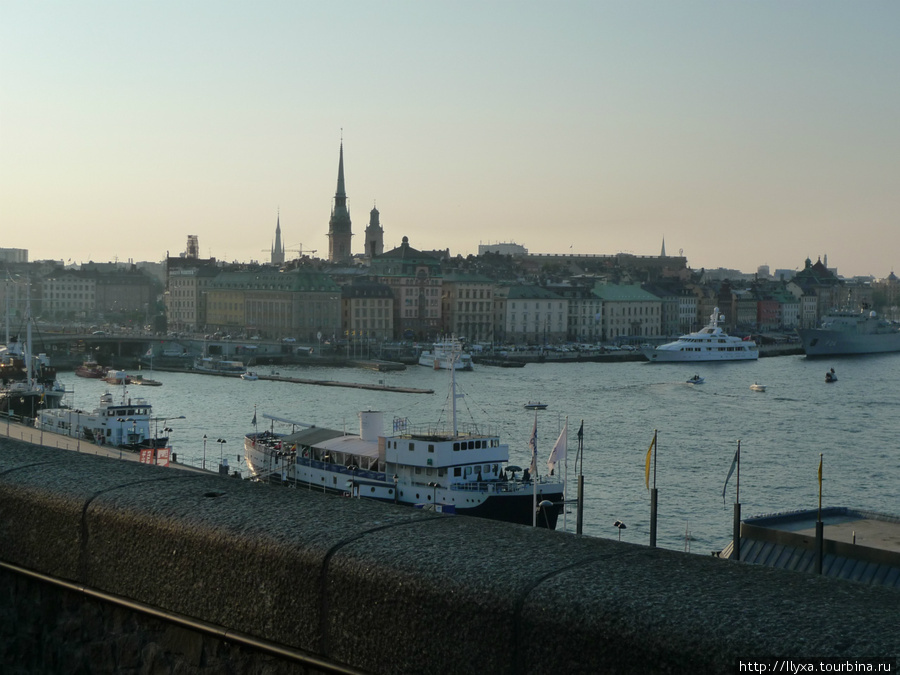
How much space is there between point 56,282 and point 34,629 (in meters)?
76.5

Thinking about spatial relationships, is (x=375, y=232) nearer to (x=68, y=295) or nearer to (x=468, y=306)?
(x=68, y=295)

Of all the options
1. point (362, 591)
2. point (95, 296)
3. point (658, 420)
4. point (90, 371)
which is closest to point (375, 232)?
point (95, 296)

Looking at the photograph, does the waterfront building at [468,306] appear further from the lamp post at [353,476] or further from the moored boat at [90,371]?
the lamp post at [353,476]

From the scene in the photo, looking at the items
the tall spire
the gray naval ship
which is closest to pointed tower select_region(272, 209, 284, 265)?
the tall spire

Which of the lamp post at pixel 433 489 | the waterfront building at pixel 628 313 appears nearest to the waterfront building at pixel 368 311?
the waterfront building at pixel 628 313

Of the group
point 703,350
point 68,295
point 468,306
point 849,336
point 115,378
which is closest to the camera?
point 115,378

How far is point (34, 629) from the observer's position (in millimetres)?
1955

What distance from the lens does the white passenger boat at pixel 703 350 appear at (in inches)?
2040

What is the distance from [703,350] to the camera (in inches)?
2058

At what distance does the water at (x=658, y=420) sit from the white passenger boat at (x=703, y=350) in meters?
1.94

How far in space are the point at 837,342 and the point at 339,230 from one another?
36834 millimetres

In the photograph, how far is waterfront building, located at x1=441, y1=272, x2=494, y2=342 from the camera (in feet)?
202

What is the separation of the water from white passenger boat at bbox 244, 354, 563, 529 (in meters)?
0.82

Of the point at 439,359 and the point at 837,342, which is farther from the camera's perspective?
the point at 837,342
